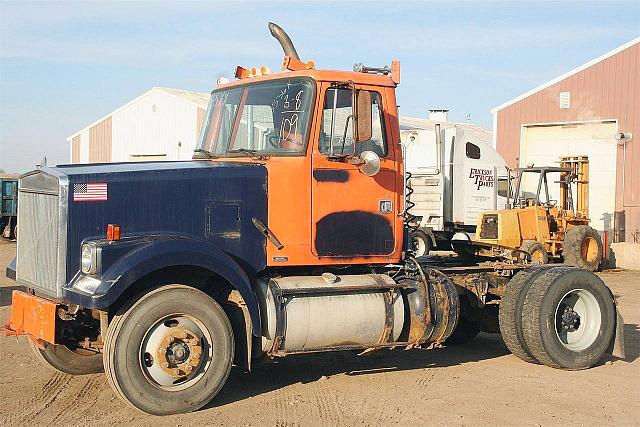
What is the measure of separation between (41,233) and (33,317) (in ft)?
2.33

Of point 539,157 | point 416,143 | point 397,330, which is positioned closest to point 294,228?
point 397,330

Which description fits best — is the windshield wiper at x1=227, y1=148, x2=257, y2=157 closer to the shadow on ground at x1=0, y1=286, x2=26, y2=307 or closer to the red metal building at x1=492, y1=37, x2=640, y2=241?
the shadow on ground at x1=0, y1=286, x2=26, y2=307

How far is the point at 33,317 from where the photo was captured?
654 centimetres

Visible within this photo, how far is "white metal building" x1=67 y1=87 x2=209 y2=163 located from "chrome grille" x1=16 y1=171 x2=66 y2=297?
21.9m

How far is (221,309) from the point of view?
21.4 feet

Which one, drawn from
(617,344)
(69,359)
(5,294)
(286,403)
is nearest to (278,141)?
(286,403)

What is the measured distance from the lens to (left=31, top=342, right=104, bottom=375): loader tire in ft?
24.0

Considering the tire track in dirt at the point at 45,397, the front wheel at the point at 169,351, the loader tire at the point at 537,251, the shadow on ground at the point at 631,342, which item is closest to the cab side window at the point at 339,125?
the front wheel at the point at 169,351

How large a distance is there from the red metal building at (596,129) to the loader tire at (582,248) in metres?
3.31

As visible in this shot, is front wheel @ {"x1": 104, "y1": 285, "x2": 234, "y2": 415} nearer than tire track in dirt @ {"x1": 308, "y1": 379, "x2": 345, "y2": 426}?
Yes

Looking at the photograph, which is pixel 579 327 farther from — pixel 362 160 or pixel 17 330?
pixel 17 330

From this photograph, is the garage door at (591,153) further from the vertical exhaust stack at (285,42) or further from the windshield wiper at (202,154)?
the windshield wiper at (202,154)

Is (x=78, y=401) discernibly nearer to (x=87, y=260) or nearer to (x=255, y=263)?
(x=87, y=260)

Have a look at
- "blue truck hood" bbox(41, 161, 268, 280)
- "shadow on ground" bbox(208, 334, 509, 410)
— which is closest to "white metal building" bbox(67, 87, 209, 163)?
"shadow on ground" bbox(208, 334, 509, 410)
